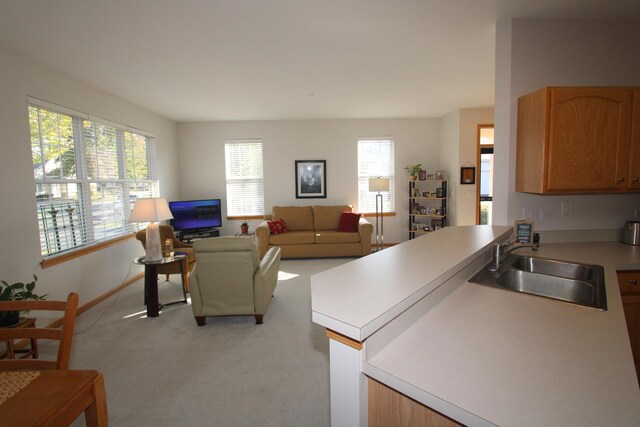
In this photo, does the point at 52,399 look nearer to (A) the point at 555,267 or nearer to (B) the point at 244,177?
(A) the point at 555,267

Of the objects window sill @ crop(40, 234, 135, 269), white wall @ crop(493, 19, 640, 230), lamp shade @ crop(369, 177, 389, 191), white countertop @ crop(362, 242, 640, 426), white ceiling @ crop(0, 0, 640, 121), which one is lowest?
window sill @ crop(40, 234, 135, 269)

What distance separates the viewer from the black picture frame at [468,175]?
5645 millimetres

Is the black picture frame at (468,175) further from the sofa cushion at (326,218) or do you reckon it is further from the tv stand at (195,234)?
the tv stand at (195,234)

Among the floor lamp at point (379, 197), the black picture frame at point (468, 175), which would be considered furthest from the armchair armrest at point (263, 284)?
the black picture frame at point (468, 175)

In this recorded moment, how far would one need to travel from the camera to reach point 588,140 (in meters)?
2.26

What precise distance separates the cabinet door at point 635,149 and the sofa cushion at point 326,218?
169 inches

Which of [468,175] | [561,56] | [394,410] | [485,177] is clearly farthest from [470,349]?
A: [485,177]

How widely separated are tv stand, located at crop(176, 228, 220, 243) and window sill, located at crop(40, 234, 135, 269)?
3.79ft

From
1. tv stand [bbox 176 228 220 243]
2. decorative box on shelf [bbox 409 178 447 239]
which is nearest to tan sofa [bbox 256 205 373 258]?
tv stand [bbox 176 228 220 243]

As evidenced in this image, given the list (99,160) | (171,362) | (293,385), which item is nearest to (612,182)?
(293,385)

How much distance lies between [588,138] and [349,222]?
388 centimetres

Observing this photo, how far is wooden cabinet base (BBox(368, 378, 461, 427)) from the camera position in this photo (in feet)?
3.17

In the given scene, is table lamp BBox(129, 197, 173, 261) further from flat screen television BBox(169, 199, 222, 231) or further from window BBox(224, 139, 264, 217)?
window BBox(224, 139, 264, 217)

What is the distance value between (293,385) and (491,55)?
3.58m
